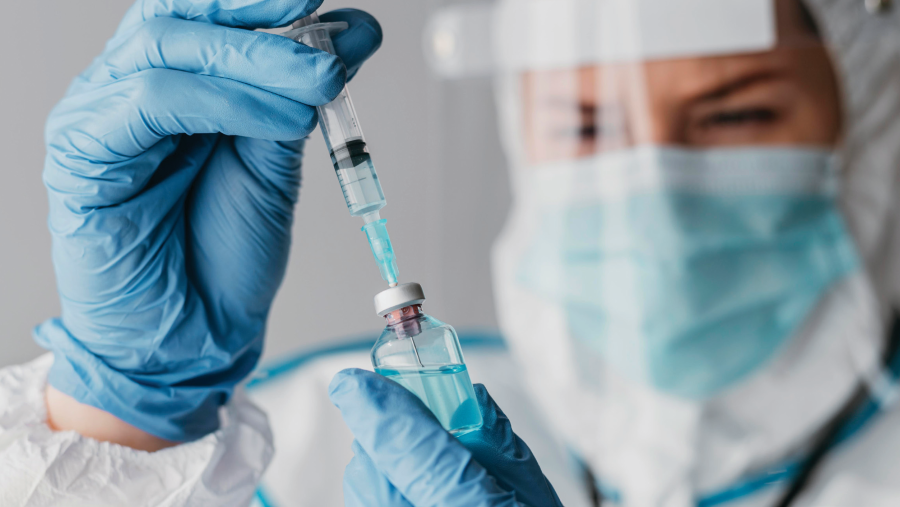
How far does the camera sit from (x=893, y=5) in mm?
1344

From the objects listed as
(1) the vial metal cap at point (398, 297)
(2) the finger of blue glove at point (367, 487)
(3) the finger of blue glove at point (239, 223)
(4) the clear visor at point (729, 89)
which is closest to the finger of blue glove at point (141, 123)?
(3) the finger of blue glove at point (239, 223)

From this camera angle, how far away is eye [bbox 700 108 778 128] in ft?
4.55

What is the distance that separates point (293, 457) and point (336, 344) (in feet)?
1.36

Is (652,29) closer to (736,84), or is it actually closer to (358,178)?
(736,84)

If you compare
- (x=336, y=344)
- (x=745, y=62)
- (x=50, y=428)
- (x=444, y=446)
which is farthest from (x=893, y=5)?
(x=50, y=428)

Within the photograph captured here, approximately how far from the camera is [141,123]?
2.29 ft

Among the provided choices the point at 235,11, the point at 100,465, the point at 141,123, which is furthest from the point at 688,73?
the point at 100,465

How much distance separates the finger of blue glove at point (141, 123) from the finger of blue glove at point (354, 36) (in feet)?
0.39

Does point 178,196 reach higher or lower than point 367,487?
higher

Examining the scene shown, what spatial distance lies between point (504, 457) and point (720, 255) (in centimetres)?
93

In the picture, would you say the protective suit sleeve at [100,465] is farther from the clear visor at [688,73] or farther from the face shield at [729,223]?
the clear visor at [688,73]

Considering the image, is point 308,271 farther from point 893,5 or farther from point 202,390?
point 893,5

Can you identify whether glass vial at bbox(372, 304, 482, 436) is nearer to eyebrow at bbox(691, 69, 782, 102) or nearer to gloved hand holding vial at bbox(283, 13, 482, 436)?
gloved hand holding vial at bbox(283, 13, 482, 436)

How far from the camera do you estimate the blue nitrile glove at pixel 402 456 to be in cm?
62
